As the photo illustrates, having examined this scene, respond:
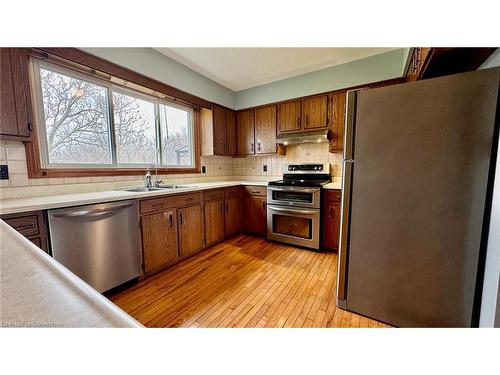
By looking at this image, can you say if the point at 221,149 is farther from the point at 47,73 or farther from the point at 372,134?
the point at 372,134

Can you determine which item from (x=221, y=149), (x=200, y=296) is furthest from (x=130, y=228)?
(x=221, y=149)

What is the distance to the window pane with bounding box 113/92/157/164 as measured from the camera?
2.13 metres

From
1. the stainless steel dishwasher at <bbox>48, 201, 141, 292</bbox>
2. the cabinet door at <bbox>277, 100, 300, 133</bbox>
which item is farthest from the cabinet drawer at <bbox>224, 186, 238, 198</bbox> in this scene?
the stainless steel dishwasher at <bbox>48, 201, 141, 292</bbox>

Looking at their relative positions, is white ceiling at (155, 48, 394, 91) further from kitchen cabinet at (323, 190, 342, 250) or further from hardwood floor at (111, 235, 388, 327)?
hardwood floor at (111, 235, 388, 327)

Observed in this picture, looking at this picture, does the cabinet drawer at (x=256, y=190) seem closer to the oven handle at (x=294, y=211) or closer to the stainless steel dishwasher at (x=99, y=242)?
the oven handle at (x=294, y=211)

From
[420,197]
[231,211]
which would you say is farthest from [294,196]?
Answer: [420,197]

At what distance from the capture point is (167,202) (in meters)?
2.03

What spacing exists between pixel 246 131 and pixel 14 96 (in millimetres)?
2609

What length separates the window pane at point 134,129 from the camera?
2.13 meters

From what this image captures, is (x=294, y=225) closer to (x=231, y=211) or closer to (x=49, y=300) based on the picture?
(x=231, y=211)

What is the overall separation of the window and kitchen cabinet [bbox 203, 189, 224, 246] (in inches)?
29.4

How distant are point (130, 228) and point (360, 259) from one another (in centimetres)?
192

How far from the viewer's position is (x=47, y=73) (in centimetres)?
162
